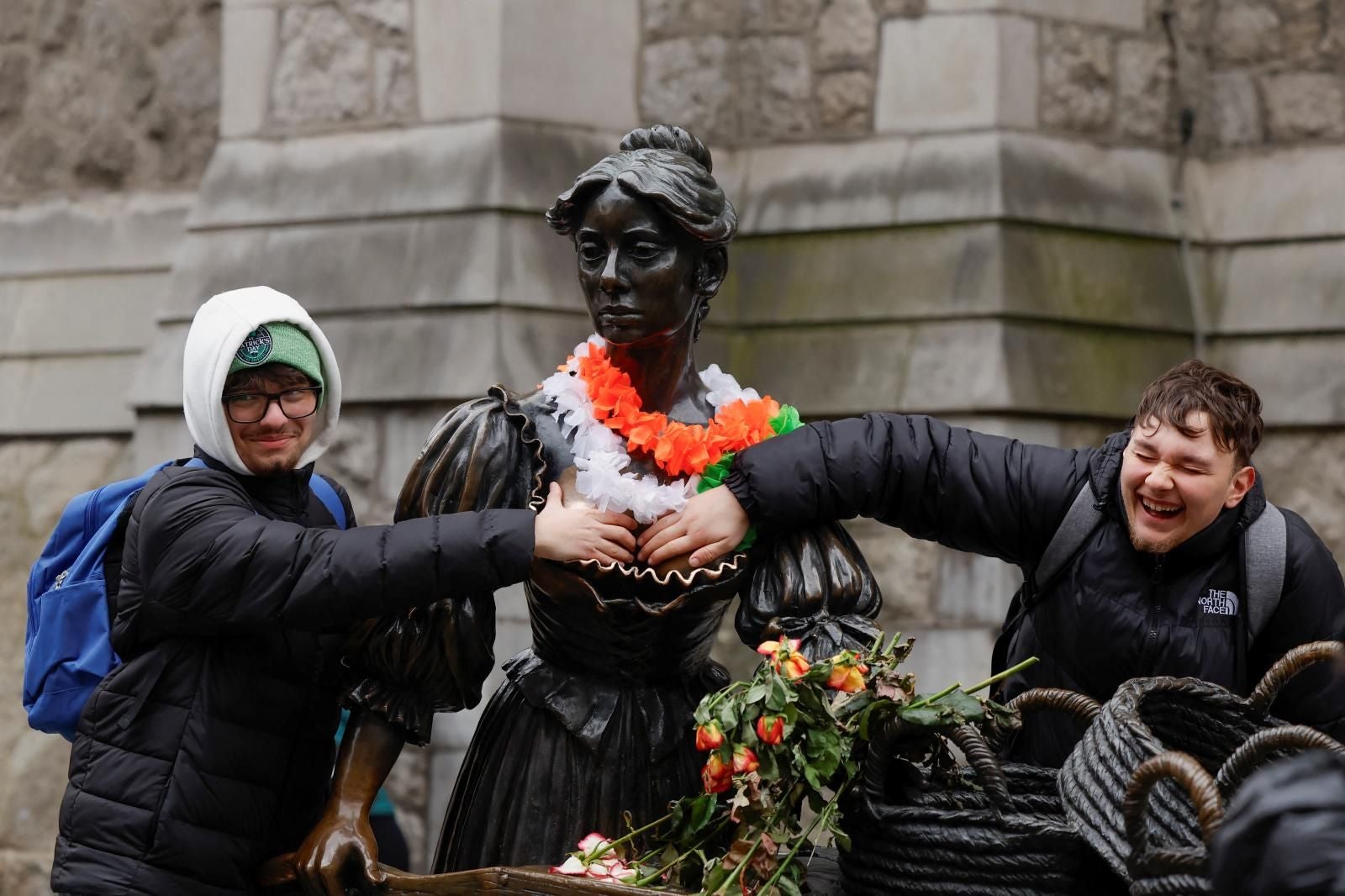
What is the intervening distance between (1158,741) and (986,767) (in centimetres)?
24

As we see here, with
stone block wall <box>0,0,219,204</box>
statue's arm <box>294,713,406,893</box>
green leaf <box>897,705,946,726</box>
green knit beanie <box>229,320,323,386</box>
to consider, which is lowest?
statue's arm <box>294,713,406,893</box>

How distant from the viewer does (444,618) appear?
3.15 m

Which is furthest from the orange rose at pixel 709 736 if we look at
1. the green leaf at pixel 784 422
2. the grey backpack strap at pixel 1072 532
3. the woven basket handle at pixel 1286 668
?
the woven basket handle at pixel 1286 668

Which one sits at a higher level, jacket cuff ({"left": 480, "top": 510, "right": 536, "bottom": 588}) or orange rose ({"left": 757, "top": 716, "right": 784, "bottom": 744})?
jacket cuff ({"left": 480, "top": 510, "right": 536, "bottom": 588})

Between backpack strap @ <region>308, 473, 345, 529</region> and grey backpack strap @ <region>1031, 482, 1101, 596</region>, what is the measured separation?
1.22 meters

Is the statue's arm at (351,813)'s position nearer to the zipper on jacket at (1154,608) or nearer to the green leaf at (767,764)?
the green leaf at (767,764)

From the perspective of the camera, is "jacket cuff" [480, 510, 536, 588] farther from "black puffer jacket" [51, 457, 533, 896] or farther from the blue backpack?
the blue backpack

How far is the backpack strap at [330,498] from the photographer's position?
3.46 m

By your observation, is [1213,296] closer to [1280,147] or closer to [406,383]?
[1280,147]

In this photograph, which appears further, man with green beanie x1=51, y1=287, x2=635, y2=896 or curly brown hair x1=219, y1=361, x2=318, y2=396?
curly brown hair x1=219, y1=361, x2=318, y2=396

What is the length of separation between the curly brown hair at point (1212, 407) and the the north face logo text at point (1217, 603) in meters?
0.21

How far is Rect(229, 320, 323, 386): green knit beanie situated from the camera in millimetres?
3160

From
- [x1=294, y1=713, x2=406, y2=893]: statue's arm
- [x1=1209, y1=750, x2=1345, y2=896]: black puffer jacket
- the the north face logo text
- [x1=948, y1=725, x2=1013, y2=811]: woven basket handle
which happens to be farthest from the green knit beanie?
[x1=1209, y1=750, x2=1345, y2=896]: black puffer jacket

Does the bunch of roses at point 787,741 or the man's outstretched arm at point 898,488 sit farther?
the man's outstretched arm at point 898,488
